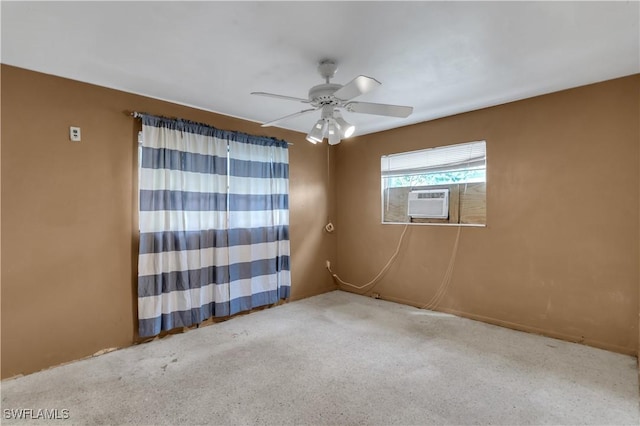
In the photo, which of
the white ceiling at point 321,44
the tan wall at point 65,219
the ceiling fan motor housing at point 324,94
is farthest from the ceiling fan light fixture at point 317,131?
the tan wall at point 65,219

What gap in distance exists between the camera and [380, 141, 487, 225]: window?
362cm

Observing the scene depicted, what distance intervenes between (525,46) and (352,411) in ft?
8.87

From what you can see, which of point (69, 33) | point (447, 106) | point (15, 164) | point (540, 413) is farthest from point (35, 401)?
point (447, 106)

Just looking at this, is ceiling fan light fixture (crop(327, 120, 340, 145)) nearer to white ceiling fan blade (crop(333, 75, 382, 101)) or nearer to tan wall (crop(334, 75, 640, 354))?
white ceiling fan blade (crop(333, 75, 382, 101))

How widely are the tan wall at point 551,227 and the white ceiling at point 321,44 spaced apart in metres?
0.36

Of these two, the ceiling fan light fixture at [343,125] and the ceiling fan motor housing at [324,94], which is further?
the ceiling fan light fixture at [343,125]

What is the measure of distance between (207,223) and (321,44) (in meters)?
2.19

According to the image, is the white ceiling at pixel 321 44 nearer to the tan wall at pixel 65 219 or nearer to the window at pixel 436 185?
the tan wall at pixel 65 219

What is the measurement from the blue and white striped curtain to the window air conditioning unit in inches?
65.1

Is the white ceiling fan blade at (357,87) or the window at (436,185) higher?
the white ceiling fan blade at (357,87)

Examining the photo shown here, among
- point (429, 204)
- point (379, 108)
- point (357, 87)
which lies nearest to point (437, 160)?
point (429, 204)

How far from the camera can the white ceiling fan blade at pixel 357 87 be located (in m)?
1.87

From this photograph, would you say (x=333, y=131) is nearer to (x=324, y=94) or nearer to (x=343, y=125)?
(x=343, y=125)

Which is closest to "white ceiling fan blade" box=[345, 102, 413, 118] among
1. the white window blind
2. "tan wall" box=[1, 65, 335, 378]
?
the white window blind
